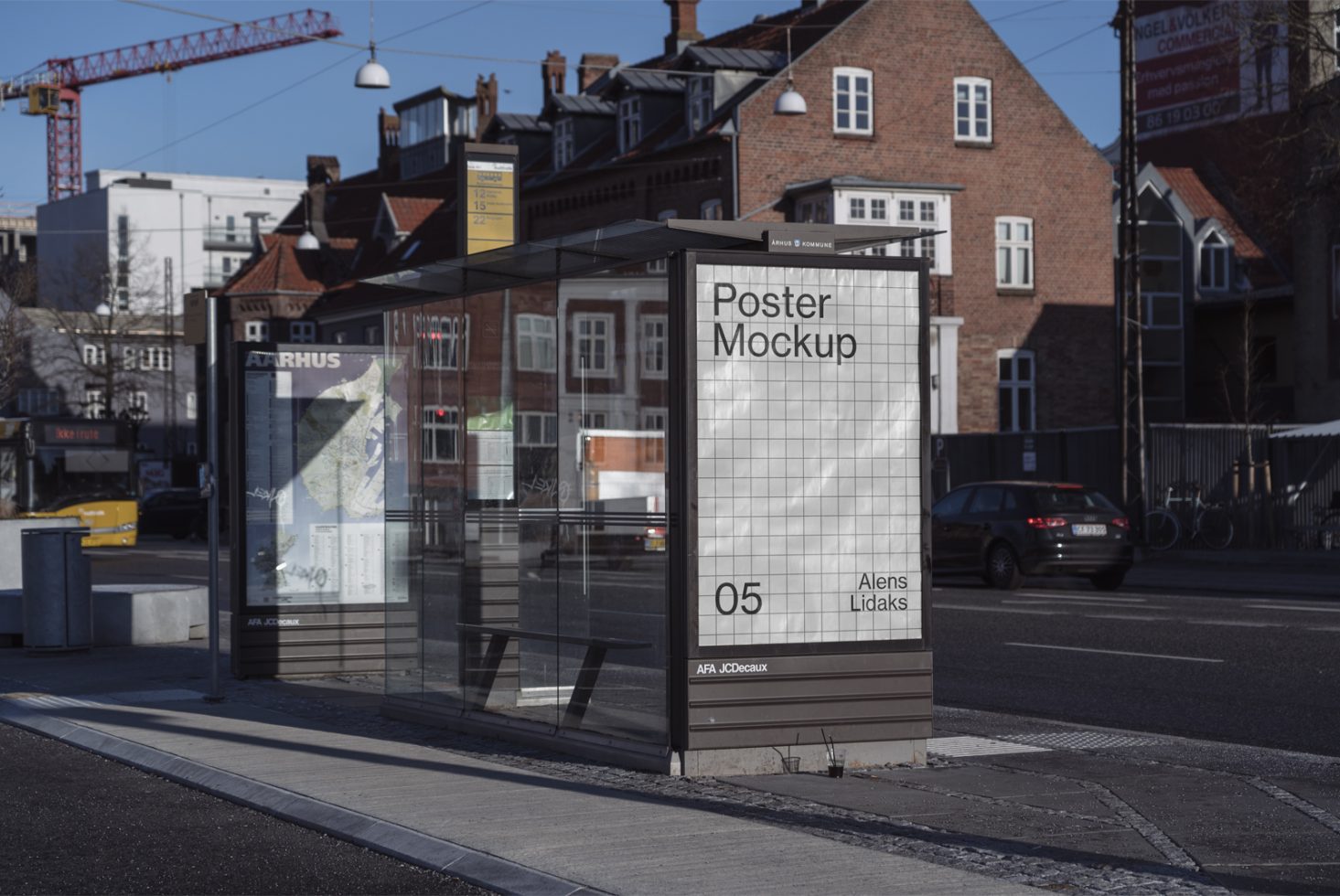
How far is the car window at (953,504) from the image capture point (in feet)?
86.7

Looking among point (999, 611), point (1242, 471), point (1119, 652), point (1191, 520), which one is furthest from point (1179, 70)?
point (1119, 652)

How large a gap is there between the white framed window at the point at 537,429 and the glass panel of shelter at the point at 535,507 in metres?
0.02

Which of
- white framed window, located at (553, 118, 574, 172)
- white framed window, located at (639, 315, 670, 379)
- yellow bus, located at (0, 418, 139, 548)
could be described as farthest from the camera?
white framed window, located at (553, 118, 574, 172)

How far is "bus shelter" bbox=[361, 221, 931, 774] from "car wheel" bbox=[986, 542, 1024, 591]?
52.5 feet

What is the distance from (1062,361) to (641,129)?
42.8ft

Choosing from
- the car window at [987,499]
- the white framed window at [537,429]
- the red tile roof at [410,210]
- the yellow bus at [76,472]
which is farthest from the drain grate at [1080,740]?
the red tile roof at [410,210]

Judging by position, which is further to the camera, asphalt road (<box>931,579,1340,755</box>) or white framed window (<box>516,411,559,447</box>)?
asphalt road (<box>931,579,1340,755</box>)

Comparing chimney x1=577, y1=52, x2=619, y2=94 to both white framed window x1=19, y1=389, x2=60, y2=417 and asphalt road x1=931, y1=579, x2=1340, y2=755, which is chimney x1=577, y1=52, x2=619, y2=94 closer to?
white framed window x1=19, y1=389, x2=60, y2=417

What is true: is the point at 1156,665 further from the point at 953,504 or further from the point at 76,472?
the point at 76,472

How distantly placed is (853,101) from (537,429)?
1511 inches

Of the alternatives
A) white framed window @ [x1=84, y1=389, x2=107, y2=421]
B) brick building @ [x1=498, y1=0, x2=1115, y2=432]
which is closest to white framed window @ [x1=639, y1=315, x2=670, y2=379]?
brick building @ [x1=498, y1=0, x2=1115, y2=432]

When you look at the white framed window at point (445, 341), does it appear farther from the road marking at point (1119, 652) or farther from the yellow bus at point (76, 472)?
the yellow bus at point (76, 472)

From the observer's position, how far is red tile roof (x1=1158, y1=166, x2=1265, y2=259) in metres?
59.9

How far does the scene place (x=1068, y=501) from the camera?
25328mm
